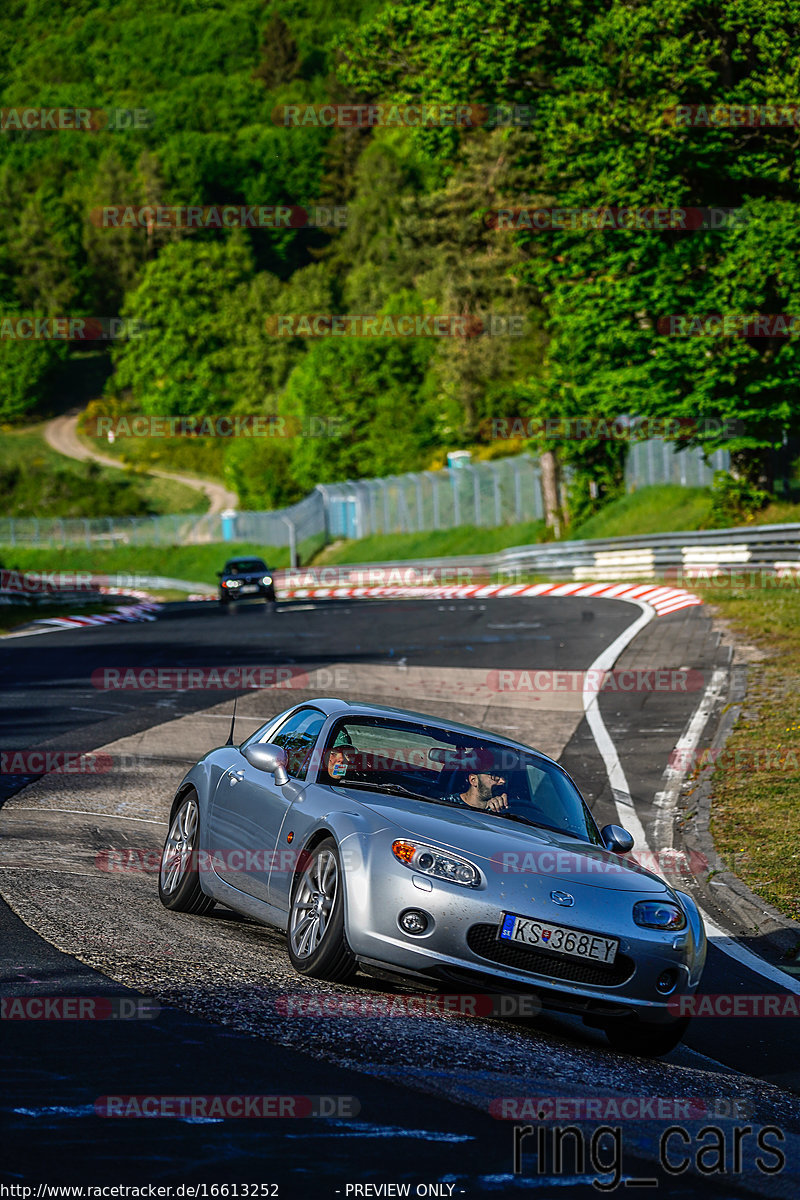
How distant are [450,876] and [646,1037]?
1142mm

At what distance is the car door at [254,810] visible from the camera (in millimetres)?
7723

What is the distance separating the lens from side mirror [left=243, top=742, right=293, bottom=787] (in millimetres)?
7637

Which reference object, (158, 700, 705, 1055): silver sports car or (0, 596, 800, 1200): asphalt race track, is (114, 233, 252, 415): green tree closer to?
(0, 596, 800, 1200): asphalt race track

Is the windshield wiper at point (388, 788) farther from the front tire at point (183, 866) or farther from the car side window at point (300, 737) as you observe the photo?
the front tire at point (183, 866)

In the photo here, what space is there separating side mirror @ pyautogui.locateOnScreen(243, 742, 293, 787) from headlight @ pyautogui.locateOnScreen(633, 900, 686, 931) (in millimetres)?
1950

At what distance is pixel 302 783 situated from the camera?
7668 millimetres

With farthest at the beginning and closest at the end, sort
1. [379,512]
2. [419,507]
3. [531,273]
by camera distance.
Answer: [379,512]
[419,507]
[531,273]

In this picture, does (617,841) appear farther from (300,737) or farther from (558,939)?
(300,737)

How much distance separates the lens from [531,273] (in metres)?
39.3

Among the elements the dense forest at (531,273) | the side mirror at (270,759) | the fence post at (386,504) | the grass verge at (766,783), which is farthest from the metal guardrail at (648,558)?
the side mirror at (270,759)

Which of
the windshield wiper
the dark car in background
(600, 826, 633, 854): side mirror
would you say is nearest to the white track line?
(600, 826, 633, 854): side mirror

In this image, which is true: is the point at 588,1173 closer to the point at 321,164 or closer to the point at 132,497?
the point at 132,497

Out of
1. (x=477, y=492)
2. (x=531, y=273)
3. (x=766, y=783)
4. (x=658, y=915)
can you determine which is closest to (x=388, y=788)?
(x=658, y=915)

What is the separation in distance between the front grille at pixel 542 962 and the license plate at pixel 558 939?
28 mm
